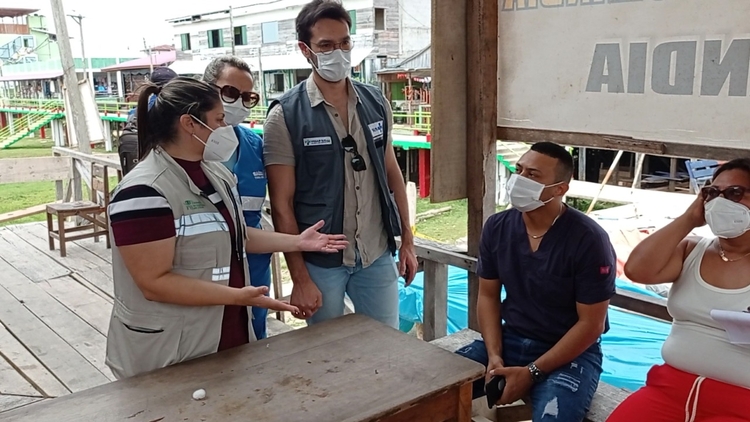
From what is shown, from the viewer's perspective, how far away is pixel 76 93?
7281 millimetres

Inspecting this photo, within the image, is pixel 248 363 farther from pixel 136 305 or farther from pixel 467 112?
pixel 467 112

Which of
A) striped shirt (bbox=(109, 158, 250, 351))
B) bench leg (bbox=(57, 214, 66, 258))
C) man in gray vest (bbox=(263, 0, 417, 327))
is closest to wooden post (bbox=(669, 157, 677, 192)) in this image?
bench leg (bbox=(57, 214, 66, 258))

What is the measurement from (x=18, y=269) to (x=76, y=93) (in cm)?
282

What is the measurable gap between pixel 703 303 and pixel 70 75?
7465 mm

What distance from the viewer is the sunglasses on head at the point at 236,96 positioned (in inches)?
95.6

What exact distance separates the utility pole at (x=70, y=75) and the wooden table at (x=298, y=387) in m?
6.52

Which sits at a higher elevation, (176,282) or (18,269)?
(176,282)

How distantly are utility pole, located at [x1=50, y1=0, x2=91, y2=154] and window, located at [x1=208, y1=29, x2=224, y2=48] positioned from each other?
1346 cm

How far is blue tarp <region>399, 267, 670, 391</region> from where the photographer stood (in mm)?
4227

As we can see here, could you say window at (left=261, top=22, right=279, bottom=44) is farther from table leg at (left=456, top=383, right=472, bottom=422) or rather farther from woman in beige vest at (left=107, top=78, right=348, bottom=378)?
table leg at (left=456, top=383, right=472, bottom=422)

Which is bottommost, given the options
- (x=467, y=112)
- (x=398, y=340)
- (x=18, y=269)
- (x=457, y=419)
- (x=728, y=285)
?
(x=18, y=269)

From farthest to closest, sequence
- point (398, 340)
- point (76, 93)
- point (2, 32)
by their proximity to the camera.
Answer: point (2, 32)
point (76, 93)
point (398, 340)

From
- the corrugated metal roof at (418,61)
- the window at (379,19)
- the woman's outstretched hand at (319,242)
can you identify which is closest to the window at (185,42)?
the window at (379,19)

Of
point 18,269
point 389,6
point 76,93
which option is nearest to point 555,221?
point 18,269
